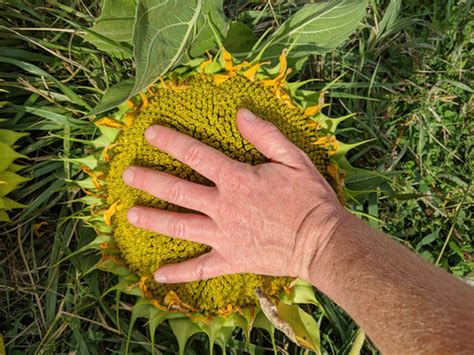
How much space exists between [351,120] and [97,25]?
0.86 meters

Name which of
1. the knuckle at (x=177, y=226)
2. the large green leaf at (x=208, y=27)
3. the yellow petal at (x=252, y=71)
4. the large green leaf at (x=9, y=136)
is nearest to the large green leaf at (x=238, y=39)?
the large green leaf at (x=208, y=27)

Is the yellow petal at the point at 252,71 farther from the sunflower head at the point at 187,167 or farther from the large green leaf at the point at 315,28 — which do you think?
the large green leaf at the point at 315,28

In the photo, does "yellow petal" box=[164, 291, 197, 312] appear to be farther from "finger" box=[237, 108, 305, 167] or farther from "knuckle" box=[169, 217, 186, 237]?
"finger" box=[237, 108, 305, 167]

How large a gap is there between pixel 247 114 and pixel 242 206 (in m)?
0.21

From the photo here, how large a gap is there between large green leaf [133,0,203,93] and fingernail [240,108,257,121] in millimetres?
187

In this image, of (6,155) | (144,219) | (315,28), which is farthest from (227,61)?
(6,155)

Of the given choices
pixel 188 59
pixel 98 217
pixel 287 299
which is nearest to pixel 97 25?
pixel 188 59

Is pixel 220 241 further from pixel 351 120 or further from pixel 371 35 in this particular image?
pixel 371 35

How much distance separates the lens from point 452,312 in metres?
0.99

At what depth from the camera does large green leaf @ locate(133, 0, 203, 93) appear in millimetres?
1080

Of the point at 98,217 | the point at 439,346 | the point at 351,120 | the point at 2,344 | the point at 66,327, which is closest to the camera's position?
the point at 439,346

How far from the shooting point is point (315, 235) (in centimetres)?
125

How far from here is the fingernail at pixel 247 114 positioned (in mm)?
1279

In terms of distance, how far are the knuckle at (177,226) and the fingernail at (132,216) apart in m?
0.08
